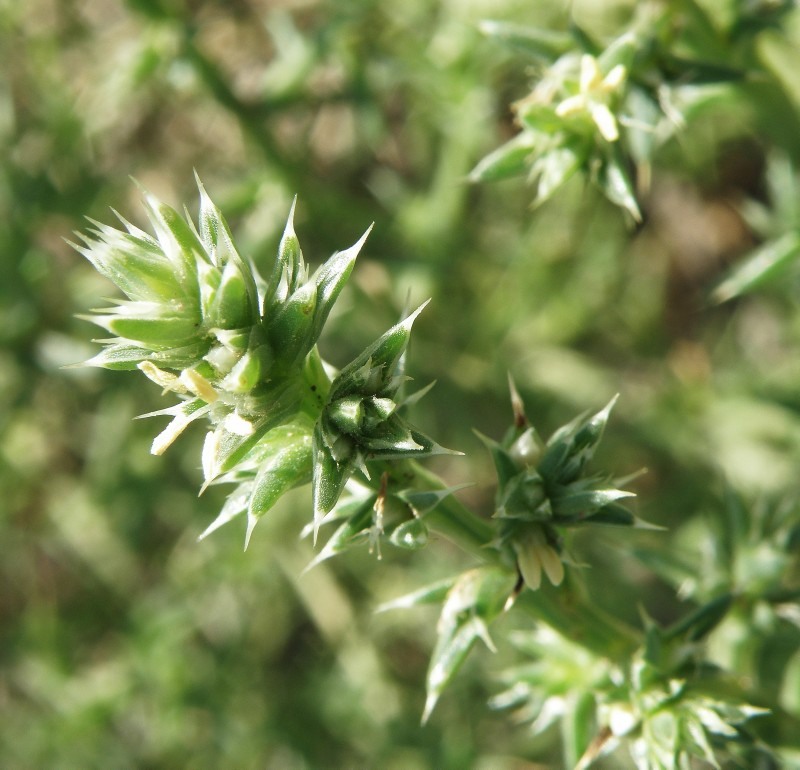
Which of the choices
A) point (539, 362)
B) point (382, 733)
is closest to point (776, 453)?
point (539, 362)

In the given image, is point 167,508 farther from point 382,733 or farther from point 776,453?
point 776,453

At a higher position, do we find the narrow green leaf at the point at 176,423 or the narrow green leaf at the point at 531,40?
the narrow green leaf at the point at 176,423

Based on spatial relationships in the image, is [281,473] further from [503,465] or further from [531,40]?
[531,40]

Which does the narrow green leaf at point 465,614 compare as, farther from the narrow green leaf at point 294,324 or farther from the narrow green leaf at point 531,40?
the narrow green leaf at point 531,40

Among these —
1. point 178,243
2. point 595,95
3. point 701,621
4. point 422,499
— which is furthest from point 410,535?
point 595,95

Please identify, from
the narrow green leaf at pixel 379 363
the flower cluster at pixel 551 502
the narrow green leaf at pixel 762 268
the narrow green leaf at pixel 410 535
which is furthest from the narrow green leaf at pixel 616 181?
the narrow green leaf at pixel 410 535
